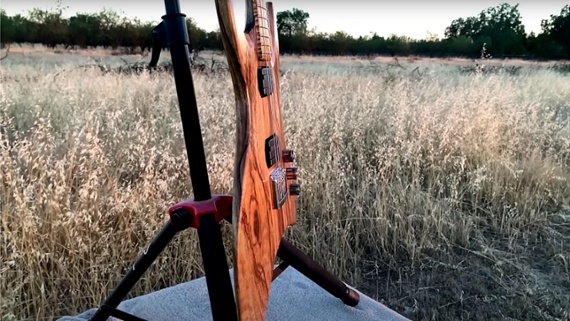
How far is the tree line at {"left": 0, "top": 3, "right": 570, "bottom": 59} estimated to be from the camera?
326 centimetres

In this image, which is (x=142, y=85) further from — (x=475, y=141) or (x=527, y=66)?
(x=527, y=66)

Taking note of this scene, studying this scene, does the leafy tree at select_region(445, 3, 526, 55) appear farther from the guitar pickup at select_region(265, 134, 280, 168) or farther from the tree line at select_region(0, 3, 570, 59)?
the guitar pickup at select_region(265, 134, 280, 168)

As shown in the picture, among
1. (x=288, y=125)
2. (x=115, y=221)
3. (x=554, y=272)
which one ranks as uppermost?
(x=288, y=125)

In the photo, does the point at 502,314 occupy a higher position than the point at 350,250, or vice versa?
the point at 350,250

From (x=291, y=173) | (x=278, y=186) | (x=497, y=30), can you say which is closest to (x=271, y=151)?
(x=278, y=186)

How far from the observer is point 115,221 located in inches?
65.8

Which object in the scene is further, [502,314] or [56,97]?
[56,97]

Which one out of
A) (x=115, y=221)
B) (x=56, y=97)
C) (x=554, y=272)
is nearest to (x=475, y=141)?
(x=554, y=272)

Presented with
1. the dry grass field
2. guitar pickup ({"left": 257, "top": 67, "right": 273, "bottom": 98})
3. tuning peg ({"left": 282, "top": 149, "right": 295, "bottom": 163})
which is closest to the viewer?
guitar pickup ({"left": 257, "top": 67, "right": 273, "bottom": 98})

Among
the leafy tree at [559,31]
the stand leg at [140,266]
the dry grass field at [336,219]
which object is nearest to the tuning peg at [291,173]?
the stand leg at [140,266]

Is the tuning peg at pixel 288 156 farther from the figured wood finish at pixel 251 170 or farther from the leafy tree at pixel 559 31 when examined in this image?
the leafy tree at pixel 559 31

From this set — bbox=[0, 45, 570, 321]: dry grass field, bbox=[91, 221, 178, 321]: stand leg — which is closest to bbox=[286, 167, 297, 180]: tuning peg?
bbox=[91, 221, 178, 321]: stand leg

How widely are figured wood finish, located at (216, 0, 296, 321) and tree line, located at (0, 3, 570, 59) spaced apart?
2.14 meters

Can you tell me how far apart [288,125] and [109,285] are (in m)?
1.08
